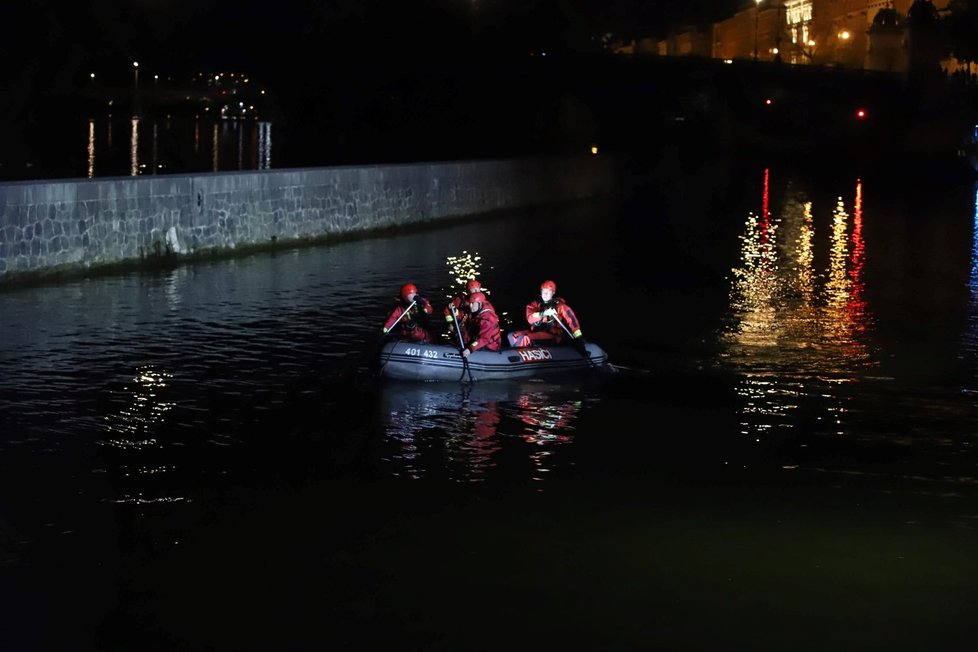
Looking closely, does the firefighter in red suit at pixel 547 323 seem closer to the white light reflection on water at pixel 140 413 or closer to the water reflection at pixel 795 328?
the water reflection at pixel 795 328

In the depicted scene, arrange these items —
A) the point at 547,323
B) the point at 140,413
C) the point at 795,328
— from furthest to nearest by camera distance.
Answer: the point at 795,328
the point at 547,323
the point at 140,413

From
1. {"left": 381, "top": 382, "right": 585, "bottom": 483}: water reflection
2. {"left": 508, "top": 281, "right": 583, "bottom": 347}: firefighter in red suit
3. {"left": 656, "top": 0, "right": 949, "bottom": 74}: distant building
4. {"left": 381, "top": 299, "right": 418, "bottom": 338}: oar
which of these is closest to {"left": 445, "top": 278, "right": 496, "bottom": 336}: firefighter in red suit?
{"left": 381, "top": 299, "right": 418, "bottom": 338}: oar

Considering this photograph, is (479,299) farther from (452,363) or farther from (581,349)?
(581,349)

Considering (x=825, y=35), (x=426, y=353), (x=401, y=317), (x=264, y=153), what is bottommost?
(x=426, y=353)

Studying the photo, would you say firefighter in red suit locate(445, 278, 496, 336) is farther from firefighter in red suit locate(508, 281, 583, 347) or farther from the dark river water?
the dark river water

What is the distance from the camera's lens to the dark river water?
29.6 feet

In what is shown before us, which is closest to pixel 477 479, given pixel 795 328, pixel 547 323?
pixel 547 323

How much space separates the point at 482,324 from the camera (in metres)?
17.8

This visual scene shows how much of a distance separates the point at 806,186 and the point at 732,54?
7969 centimetres

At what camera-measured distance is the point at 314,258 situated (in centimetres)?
3064

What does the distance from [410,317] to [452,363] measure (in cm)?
125

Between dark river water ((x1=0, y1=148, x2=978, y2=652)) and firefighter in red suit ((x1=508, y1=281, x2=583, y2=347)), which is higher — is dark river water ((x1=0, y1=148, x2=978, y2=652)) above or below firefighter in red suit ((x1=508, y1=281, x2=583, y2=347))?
below

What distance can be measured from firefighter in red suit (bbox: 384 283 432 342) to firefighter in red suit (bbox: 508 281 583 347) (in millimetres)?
1146

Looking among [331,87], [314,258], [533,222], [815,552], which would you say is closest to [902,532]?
[815,552]
